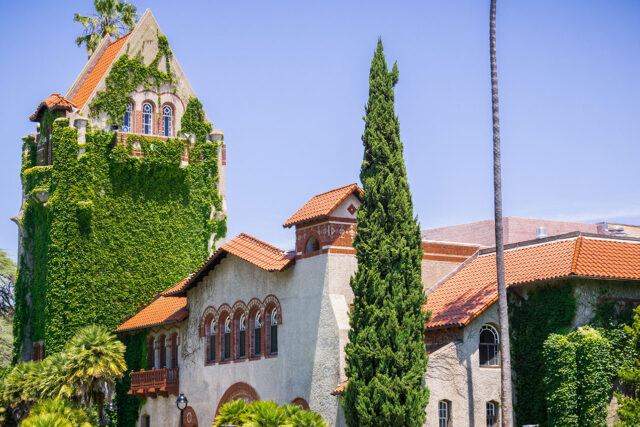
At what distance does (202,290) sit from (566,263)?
17385 mm

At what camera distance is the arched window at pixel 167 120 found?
4950 cm

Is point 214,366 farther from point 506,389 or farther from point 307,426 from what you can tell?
point 506,389

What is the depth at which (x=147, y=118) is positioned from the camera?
49.3 metres

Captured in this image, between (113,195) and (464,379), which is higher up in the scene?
(113,195)

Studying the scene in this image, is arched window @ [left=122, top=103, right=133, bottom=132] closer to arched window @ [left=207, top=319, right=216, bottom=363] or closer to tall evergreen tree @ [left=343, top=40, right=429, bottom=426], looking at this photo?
arched window @ [left=207, top=319, right=216, bottom=363]

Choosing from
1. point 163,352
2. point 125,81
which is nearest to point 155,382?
point 163,352

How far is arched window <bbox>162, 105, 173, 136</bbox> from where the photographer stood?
4950cm

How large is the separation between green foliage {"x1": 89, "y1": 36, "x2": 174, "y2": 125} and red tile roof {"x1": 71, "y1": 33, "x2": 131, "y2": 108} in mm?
651

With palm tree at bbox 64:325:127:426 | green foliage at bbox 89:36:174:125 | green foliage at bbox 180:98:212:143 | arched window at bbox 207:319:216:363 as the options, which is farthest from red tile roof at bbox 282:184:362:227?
green foliage at bbox 89:36:174:125

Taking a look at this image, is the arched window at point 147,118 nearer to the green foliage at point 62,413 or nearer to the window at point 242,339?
the window at point 242,339

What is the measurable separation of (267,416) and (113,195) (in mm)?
21520

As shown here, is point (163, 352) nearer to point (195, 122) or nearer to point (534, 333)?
point (195, 122)

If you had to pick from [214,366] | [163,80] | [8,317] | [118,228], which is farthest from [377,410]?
[8,317]

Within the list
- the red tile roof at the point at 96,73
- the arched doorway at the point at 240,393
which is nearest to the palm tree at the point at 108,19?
the red tile roof at the point at 96,73
